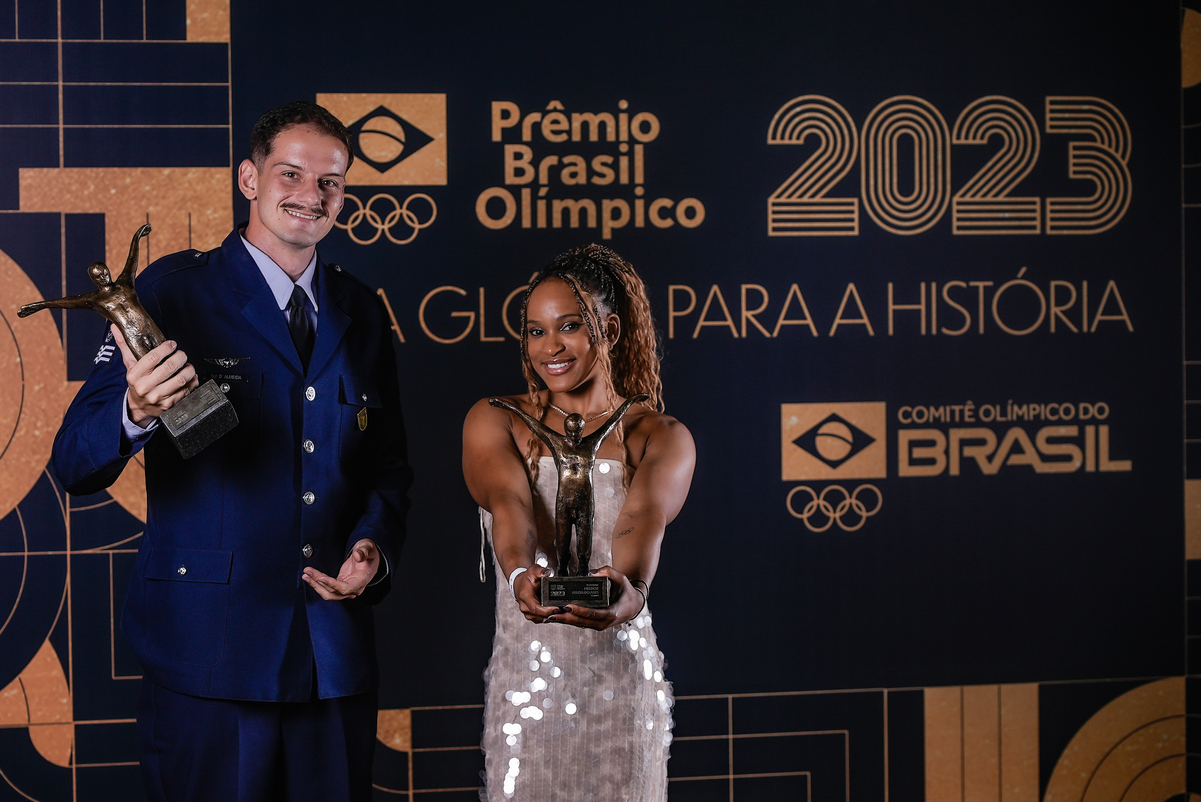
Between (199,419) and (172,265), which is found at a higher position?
(172,265)

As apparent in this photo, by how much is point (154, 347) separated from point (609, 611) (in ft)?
3.39

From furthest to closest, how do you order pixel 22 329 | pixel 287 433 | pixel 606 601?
pixel 22 329, pixel 287 433, pixel 606 601

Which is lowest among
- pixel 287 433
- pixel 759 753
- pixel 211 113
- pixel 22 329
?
pixel 759 753

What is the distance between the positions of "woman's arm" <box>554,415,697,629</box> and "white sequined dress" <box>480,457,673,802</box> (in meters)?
0.20

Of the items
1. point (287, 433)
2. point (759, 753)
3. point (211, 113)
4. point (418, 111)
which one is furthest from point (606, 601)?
point (211, 113)

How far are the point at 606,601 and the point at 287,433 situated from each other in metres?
0.81

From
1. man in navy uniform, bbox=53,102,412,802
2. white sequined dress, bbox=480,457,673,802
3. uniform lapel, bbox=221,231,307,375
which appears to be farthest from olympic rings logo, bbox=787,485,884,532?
uniform lapel, bbox=221,231,307,375

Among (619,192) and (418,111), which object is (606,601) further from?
(418,111)

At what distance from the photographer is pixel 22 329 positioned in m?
2.99

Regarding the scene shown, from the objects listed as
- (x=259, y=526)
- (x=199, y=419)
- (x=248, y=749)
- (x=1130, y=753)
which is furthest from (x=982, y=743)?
(x=199, y=419)

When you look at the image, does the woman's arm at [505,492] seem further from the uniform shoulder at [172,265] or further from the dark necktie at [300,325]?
the uniform shoulder at [172,265]

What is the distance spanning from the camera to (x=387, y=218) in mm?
3076

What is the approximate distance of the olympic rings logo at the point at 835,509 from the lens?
10.7ft

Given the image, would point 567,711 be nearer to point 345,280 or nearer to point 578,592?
point 578,592
